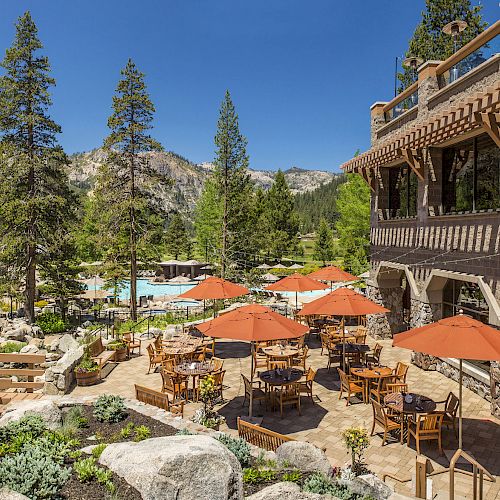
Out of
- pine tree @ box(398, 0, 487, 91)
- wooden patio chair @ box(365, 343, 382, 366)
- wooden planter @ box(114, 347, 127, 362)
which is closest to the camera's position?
wooden patio chair @ box(365, 343, 382, 366)

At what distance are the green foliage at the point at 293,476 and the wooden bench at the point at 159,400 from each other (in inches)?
145

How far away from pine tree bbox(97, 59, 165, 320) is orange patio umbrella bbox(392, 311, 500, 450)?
820 inches

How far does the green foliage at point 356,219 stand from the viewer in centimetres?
3119

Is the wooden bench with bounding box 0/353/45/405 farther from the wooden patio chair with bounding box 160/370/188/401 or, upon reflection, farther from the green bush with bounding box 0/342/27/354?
the green bush with bounding box 0/342/27/354

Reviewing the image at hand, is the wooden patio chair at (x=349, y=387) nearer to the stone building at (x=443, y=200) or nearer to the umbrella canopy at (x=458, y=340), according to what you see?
the umbrella canopy at (x=458, y=340)

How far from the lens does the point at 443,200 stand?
1284 cm

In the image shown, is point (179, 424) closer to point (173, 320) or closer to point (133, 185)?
point (173, 320)

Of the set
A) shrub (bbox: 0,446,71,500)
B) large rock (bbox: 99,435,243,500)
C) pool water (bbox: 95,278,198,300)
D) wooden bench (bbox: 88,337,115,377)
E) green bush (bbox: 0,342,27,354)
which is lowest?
pool water (bbox: 95,278,198,300)

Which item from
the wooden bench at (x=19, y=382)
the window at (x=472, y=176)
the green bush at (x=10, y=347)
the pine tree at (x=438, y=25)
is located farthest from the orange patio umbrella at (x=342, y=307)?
the pine tree at (x=438, y=25)

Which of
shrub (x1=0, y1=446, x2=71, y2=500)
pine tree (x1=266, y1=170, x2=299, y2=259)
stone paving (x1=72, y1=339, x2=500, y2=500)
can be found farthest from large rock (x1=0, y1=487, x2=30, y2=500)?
pine tree (x1=266, y1=170, x2=299, y2=259)

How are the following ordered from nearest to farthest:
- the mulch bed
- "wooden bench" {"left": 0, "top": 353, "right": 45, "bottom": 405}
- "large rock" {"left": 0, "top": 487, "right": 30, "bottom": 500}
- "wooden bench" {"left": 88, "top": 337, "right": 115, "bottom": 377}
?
"large rock" {"left": 0, "top": 487, "right": 30, "bottom": 500}
the mulch bed
"wooden bench" {"left": 0, "top": 353, "right": 45, "bottom": 405}
"wooden bench" {"left": 88, "top": 337, "right": 115, "bottom": 377}

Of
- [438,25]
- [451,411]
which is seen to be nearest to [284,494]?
[451,411]

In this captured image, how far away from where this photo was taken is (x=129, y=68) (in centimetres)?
2641

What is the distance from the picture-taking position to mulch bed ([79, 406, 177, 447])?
7598mm
